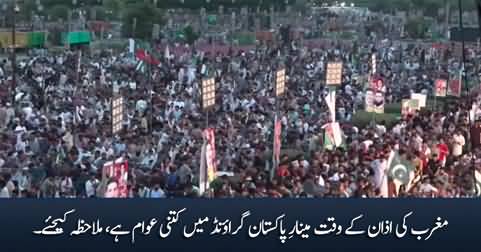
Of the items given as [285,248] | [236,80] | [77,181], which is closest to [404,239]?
[285,248]

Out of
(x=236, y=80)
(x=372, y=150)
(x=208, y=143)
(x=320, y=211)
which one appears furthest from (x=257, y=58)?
(x=320, y=211)

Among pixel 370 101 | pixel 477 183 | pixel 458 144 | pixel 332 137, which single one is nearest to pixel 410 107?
pixel 370 101

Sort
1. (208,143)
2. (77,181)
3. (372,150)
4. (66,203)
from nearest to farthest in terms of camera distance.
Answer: (66,203)
(208,143)
(77,181)
(372,150)

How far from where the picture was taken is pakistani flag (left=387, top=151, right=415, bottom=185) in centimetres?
1253

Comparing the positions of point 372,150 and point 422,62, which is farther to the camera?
point 422,62

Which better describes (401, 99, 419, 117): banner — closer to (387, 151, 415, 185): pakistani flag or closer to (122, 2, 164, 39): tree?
(387, 151, 415, 185): pakistani flag

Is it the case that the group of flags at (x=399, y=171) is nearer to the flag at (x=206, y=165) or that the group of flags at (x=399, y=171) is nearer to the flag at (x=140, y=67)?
the flag at (x=206, y=165)

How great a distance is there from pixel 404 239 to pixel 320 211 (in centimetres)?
77

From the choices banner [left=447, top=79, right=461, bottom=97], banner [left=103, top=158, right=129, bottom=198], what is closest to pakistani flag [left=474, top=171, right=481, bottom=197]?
banner [left=103, top=158, right=129, bottom=198]

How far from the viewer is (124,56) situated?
31.2 meters

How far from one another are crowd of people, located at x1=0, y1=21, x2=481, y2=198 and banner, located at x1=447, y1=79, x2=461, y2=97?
29.7 inches

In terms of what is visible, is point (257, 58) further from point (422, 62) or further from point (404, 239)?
point (404, 239)

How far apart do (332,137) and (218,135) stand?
235cm

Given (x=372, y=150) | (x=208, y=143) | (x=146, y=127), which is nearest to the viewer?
(x=208, y=143)
